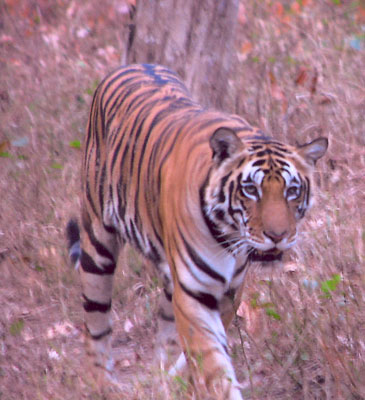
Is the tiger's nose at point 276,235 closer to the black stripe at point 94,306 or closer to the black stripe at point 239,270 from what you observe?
the black stripe at point 239,270

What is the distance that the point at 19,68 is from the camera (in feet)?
27.6

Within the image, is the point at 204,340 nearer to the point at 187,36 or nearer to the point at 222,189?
the point at 222,189

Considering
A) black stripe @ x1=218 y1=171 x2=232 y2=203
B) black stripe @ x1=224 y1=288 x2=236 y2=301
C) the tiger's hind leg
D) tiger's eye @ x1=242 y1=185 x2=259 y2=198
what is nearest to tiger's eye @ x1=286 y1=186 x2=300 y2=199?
tiger's eye @ x1=242 y1=185 x2=259 y2=198

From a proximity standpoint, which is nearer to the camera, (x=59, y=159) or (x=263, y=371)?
(x=263, y=371)

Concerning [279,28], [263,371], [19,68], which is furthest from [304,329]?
[19,68]

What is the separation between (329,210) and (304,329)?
61.2 inches

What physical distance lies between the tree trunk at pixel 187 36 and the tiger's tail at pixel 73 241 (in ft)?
4.41

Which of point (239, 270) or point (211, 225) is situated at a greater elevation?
point (211, 225)

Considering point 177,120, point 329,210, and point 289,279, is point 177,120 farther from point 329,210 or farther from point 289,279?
point 329,210

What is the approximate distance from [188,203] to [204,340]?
20.9 inches

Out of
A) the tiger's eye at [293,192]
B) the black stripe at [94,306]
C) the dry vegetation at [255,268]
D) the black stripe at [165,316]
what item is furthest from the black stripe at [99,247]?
the tiger's eye at [293,192]

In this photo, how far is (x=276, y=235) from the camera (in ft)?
9.45

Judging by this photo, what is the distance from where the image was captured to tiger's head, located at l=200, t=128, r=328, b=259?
292 centimetres

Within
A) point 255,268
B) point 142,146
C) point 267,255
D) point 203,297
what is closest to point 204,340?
point 203,297
